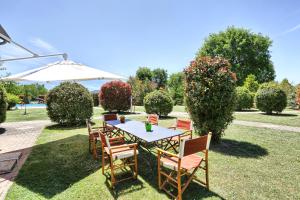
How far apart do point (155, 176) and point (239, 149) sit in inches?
126

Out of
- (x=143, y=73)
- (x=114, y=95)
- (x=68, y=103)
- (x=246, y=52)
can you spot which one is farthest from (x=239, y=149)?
(x=143, y=73)

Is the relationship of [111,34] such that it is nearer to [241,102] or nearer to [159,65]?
[241,102]

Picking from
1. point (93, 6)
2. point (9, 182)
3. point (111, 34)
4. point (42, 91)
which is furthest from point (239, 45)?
point (42, 91)

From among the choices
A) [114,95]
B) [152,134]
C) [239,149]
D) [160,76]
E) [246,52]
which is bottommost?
[239,149]

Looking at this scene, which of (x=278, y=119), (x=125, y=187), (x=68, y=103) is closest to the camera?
(x=125, y=187)

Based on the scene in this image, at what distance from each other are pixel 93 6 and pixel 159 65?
166 ft

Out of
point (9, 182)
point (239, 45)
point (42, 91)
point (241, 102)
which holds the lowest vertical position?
point (9, 182)

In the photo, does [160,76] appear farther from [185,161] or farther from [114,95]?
[185,161]

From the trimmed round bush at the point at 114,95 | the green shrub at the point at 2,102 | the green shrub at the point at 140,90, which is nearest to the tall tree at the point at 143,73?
the green shrub at the point at 140,90

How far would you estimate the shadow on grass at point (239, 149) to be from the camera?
5199mm

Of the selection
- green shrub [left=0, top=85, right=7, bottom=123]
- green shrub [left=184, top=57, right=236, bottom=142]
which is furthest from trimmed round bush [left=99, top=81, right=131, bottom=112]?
green shrub [left=184, top=57, right=236, bottom=142]

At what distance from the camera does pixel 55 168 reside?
14.6 feet

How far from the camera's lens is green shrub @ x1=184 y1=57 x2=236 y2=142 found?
18.5 feet

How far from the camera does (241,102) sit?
18.3 meters
